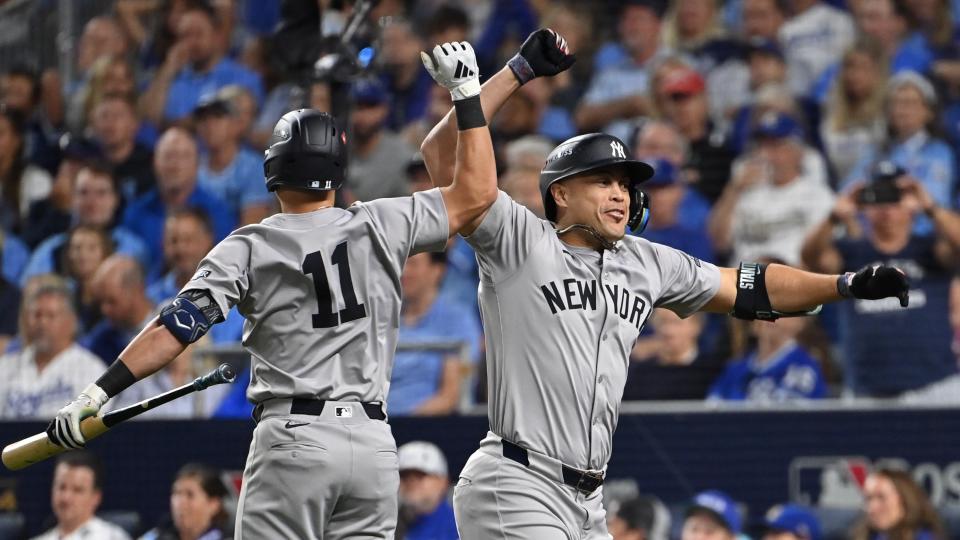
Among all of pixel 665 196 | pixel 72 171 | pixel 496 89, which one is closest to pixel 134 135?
pixel 72 171

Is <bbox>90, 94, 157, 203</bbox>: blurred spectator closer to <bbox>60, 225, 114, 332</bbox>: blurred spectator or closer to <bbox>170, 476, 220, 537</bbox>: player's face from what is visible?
<bbox>60, 225, 114, 332</bbox>: blurred spectator

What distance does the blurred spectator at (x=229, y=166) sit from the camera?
9594 mm

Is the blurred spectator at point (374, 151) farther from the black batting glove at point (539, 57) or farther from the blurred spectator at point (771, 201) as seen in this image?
the black batting glove at point (539, 57)

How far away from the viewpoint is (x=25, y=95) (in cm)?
1052

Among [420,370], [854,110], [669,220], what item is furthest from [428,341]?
[854,110]

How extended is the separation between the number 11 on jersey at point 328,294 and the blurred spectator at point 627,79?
575cm

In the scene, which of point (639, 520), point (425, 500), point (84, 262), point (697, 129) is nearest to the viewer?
point (639, 520)

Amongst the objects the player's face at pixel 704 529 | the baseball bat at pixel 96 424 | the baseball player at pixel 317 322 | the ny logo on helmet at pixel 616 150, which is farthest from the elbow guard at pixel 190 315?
the player's face at pixel 704 529

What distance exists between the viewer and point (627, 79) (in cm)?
1014

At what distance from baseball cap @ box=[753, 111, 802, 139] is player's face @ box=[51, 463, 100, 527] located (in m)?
4.47

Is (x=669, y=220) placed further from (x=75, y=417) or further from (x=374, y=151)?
(x=75, y=417)

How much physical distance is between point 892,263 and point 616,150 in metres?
4.04

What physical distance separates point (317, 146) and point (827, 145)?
5.71 m

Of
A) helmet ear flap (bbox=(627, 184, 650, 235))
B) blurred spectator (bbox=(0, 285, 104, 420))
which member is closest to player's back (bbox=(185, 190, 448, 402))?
helmet ear flap (bbox=(627, 184, 650, 235))
